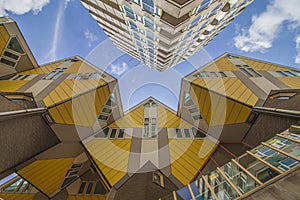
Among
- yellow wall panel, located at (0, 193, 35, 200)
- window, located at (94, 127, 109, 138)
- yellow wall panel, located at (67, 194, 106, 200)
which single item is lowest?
yellow wall panel, located at (0, 193, 35, 200)

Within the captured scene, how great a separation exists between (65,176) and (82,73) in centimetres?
1071

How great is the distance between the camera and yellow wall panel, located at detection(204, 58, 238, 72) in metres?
14.5

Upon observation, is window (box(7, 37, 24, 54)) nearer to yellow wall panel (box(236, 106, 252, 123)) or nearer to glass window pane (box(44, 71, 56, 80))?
glass window pane (box(44, 71, 56, 80))

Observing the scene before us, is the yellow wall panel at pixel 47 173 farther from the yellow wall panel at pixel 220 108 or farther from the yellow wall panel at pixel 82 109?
the yellow wall panel at pixel 220 108

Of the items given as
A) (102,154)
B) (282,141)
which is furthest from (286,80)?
(102,154)

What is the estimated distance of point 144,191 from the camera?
9125 mm

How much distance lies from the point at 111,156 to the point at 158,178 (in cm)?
454

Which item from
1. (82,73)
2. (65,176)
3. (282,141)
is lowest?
(65,176)

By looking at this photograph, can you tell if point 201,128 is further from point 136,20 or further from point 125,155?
point 136,20

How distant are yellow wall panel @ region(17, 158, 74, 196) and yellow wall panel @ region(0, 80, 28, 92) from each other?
271 inches

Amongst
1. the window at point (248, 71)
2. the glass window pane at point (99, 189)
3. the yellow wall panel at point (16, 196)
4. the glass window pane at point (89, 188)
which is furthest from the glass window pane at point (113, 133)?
the window at point (248, 71)

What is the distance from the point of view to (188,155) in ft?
40.5

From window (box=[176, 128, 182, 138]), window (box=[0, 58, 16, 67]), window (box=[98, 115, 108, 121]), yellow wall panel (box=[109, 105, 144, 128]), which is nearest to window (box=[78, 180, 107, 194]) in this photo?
yellow wall panel (box=[109, 105, 144, 128])

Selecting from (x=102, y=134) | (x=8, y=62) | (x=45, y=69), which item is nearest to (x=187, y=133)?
(x=102, y=134)
